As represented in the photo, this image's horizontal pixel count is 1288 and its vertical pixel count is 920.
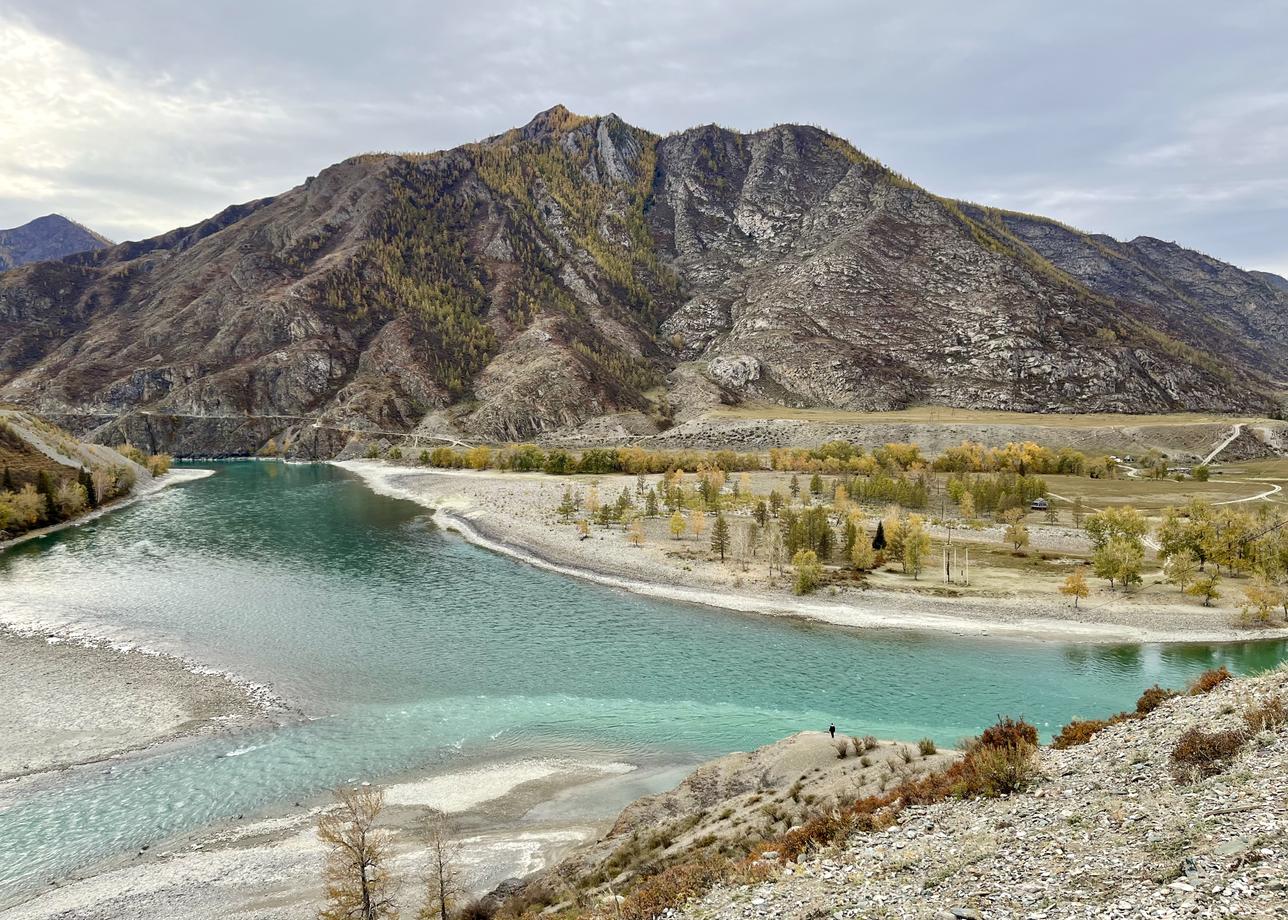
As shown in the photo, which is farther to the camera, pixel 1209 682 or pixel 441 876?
pixel 1209 682

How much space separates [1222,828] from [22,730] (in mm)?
52281

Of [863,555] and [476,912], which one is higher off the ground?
[863,555]

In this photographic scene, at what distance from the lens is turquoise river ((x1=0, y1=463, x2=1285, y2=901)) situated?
32.7m

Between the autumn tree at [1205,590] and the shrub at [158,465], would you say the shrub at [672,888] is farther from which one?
the shrub at [158,465]

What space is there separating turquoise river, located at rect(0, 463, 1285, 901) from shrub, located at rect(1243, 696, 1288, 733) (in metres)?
21.0

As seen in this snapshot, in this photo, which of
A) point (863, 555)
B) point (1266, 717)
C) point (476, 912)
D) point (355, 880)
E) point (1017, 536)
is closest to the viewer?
point (1266, 717)

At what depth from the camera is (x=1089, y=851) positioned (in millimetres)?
14391

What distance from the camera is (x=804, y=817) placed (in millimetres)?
22234

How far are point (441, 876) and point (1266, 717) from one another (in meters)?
24.6

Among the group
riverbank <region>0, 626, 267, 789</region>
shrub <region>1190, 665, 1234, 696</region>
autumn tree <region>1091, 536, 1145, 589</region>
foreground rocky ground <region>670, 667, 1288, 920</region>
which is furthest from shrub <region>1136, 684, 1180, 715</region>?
autumn tree <region>1091, 536, 1145, 589</region>

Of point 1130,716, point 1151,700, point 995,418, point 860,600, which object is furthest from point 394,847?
point 995,418

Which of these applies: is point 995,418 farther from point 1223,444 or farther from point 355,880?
point 355,880

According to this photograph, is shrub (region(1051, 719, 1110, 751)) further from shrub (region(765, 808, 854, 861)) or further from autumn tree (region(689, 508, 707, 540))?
autumn tree (region(689, 508, 707, 540))

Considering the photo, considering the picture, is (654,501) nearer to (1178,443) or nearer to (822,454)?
(822,454)
